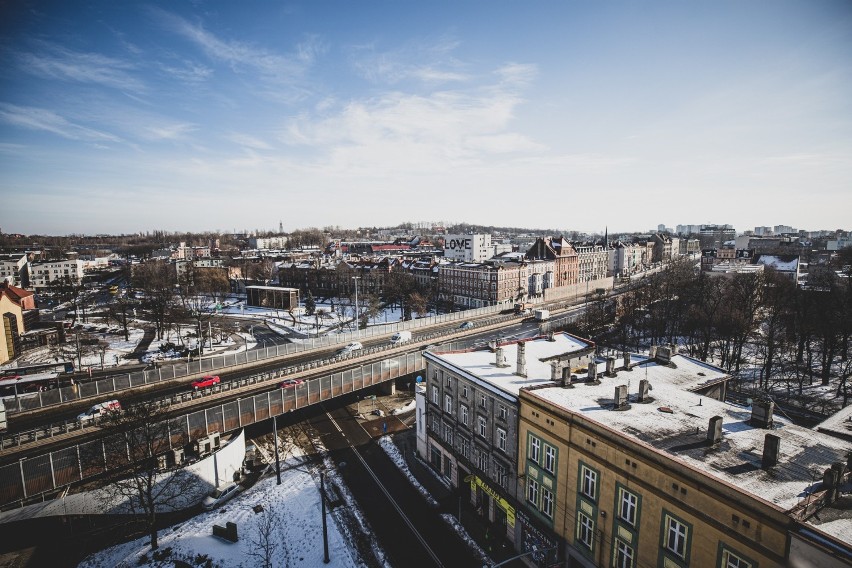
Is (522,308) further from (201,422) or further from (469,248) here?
(201,422)

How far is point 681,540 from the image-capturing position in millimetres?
16156

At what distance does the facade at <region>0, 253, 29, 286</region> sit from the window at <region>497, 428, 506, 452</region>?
156507 millimetres

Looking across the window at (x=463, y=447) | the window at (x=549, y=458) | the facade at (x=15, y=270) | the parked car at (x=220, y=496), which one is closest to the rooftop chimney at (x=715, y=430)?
the window at (x=549, y=458)

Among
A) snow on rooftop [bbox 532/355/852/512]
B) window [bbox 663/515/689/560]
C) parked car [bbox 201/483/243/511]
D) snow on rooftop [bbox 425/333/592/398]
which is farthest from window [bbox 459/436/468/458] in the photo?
parked car [bbox 201/483/243/511]

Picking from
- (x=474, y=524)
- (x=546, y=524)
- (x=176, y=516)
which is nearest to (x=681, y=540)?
(x=546, y=524)

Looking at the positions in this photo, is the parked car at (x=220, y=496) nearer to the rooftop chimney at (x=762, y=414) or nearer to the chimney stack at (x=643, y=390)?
the chimney stack at (x=643, y=390)

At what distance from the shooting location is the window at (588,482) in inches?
775

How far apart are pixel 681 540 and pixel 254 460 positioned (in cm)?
3168

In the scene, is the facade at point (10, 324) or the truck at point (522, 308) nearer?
the facade at point (10, 324)

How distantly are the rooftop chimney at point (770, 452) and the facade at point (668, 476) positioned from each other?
49 mm

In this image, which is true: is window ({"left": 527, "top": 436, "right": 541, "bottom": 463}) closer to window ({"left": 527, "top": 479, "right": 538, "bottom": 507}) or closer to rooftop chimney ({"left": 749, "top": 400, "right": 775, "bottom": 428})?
window ({"left": 527, "top": 479, "right": 538, "bottom": 507})

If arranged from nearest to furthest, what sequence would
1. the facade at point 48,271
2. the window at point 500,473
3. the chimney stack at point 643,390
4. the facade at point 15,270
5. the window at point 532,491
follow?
1. the chimney stack at point 643,390
2. the window at point 532,491
3. the window at point 500,473
4. the facade at point 15,270
5. the facade at point 48,271

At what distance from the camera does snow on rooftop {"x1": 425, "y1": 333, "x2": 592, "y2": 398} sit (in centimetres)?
2716

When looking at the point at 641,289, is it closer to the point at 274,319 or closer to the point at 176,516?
the point at 274,319
